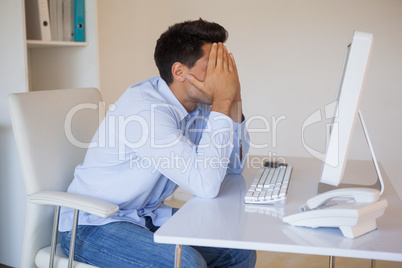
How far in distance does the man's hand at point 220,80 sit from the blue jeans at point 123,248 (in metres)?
0.47

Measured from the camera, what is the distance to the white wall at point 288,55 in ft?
10.3

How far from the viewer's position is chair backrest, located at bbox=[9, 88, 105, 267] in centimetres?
155

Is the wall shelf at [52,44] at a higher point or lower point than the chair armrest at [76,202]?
higher

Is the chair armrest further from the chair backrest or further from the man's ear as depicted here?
the man's ear

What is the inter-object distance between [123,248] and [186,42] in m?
0.73

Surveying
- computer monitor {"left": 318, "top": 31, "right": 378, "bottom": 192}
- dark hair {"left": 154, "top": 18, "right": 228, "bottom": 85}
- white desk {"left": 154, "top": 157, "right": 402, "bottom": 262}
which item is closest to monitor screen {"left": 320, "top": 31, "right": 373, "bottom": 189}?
computer monitor {"left": 318, "top": 31, "right": 378, "bottom": 192}

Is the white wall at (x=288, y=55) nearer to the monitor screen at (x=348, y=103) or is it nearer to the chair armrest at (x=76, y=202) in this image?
the chair armrest at (x=76, y=202)

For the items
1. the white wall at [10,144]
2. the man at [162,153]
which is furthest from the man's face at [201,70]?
the white wall at [10,144]

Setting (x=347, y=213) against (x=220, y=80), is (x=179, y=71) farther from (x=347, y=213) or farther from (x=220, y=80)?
(x=347, y=213)

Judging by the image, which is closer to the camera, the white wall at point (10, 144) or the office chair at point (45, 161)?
the office chair at point (45, 161)

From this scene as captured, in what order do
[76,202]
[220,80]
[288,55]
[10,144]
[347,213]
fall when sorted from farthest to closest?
[288,55] → [10,144] → [220,80] → [76,202] → [347,213]

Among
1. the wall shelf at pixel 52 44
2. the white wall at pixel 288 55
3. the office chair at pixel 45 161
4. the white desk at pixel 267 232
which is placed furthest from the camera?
the white wall at pixel 288 55

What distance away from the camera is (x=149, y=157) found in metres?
1.46

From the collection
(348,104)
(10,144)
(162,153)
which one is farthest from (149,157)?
(10,144)
